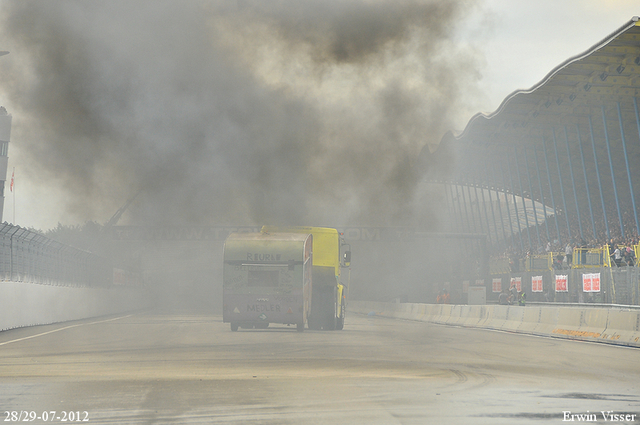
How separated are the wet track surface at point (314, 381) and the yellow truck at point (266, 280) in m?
4.29

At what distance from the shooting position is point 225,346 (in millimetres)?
17891

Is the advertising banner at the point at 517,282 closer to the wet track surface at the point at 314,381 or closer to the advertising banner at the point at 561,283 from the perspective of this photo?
the advertising banner at the point at 561,283

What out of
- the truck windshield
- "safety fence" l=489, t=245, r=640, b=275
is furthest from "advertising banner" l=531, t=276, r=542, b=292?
the truck windshield

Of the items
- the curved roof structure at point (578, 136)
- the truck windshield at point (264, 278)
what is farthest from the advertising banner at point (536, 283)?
the truck windshield at point (264, 278)

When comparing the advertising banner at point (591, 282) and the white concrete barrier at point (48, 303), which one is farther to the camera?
the advertising banner at point (591, 282)

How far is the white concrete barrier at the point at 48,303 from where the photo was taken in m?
24.5

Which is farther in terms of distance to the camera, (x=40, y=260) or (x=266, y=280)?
(x=40, y=260)

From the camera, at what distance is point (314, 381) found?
36.4ft

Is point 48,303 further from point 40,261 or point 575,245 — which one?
point 575,245

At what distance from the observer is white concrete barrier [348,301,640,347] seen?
1991 centimetres

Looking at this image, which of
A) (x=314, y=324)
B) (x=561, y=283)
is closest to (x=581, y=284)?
(x=561, y=283)

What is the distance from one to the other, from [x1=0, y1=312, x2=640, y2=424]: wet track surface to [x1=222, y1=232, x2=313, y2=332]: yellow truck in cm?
429

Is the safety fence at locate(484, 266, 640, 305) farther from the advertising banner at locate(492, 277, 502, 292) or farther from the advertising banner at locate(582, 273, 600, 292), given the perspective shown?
the advertising banner at locate(492, 277, 502, 292)

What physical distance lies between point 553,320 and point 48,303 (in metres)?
16.0
